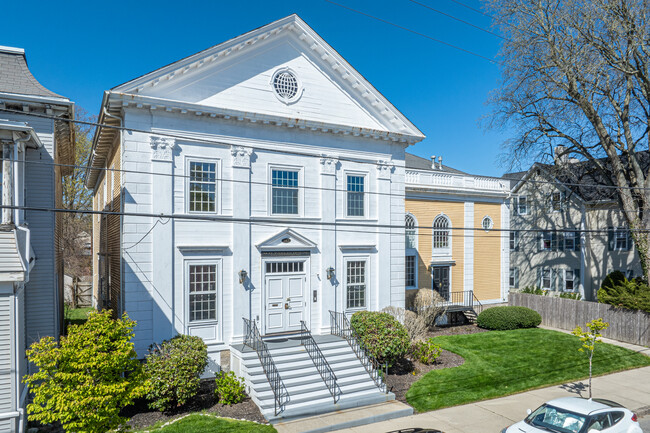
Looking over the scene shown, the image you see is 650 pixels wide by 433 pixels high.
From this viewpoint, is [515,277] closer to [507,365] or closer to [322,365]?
[507,365]

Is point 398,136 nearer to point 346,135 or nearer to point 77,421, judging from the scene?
point 346,135

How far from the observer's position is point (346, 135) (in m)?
18.8

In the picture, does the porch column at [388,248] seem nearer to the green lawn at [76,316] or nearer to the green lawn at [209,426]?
the green lawn at [209,426]

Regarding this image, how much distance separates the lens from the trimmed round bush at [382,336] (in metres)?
15.8

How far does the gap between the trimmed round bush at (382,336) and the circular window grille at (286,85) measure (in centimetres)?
893

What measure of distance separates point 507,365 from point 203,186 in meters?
13.5

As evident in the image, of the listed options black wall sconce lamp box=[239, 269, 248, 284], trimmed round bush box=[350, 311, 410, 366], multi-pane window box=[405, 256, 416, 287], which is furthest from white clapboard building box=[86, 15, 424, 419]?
multi-pane window box=[405, 256, 416, 287]

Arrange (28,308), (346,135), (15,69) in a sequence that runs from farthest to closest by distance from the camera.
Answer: (346,135) < (15,69) < (28,308)

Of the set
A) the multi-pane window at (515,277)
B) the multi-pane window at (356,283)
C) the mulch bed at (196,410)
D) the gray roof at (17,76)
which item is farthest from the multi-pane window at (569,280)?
the gray roof at (17,76)

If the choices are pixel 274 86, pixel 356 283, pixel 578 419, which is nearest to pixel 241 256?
pixel 356 283

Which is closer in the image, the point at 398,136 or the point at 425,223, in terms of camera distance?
the point at 398,136

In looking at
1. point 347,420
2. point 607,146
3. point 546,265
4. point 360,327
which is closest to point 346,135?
point 360,327

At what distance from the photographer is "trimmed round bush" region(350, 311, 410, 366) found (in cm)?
1577

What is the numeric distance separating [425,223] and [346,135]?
9329 millimetres
